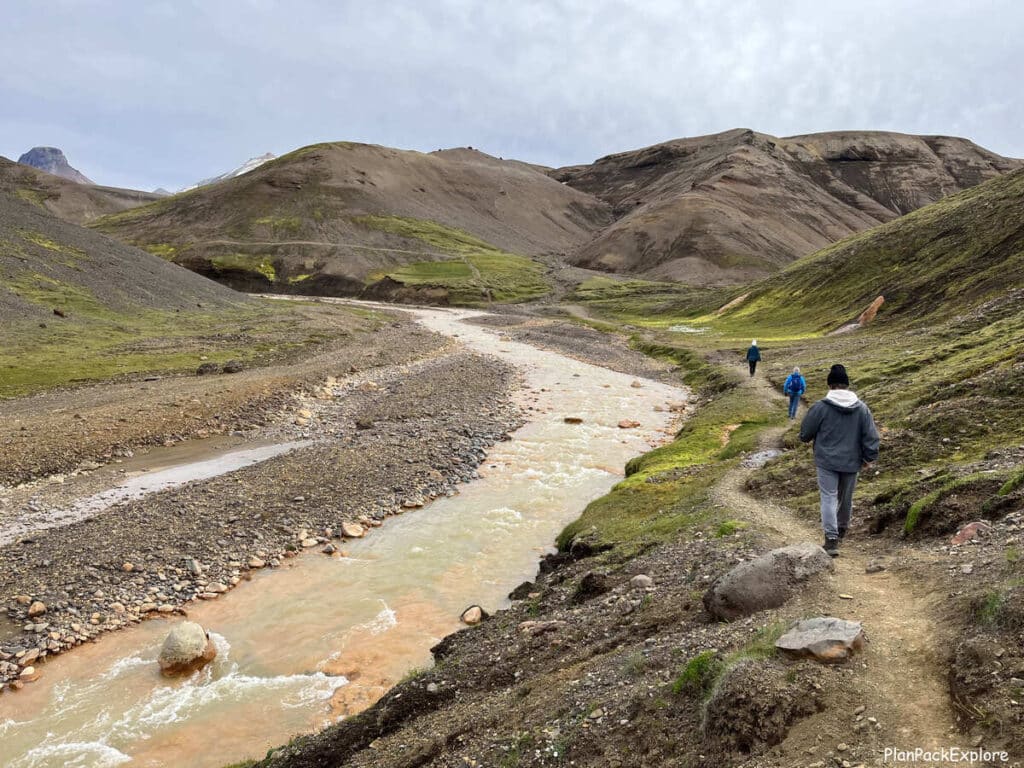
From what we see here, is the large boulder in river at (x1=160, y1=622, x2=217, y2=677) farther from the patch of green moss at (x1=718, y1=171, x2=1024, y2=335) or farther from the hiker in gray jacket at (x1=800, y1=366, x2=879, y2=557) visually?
the patch of green moss at (x1=718, y1=171, x2=1024, y2=335)

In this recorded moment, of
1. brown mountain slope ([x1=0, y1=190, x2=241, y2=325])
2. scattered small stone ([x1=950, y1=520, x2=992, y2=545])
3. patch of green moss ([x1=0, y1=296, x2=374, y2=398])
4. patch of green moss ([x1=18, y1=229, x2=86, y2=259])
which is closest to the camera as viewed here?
scattered small stone ([x1=950, y1=520, x2=992, y2=545])

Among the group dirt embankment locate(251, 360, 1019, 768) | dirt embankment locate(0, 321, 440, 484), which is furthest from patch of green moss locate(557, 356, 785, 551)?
dirt embankment locate(0, 321, 440, 484)

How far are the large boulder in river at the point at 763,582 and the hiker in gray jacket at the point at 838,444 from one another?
1.83m

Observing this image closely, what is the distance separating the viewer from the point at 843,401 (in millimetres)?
13727

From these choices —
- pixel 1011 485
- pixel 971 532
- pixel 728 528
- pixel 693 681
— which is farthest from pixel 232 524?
pixel 1011 485

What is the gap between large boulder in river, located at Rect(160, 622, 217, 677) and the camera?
1700 cm

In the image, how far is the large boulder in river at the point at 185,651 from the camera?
55.8 feet

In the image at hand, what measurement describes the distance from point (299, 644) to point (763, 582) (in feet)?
42.3

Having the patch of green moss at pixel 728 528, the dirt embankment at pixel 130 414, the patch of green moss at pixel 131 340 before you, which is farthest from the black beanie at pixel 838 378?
the patch of green moss at pixel 131 340

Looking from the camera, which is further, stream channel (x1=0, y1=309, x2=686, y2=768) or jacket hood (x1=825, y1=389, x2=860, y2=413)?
stream channel (x1=0, y1=309, x2=686, y2=768)

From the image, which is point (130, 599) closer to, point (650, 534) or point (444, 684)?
point (444, 684)

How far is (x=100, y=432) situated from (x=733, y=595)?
3638 cm

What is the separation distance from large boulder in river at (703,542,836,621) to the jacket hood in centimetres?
308

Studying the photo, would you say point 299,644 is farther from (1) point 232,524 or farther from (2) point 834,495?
(2) point 834,495
